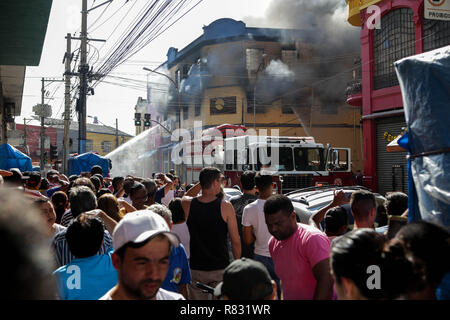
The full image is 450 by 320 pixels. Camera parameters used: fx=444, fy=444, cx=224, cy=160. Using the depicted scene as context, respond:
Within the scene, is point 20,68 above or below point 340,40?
below

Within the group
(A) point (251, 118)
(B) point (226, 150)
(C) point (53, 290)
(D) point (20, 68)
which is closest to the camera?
(C) point (53, 290)

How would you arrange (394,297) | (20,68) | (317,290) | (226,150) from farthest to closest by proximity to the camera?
(226,150) → (20,68) → (317,290) → (394,297)

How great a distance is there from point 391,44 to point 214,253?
1865cm

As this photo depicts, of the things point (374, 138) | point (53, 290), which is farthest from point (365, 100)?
point (53, 290)

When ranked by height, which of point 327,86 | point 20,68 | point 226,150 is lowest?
point 226,150

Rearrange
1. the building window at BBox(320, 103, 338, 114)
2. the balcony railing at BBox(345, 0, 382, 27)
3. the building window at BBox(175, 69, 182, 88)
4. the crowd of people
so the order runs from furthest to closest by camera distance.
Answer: the building window at BBox(175, 69, 182, 88), the building window at BBox(320, 103, 338, 114), the balcony railing at BBox(345, 0, 382, 27), the crowd of people

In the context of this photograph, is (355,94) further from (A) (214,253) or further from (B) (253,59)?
(A) (214,253)

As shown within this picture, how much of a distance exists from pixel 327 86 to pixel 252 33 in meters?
8.46

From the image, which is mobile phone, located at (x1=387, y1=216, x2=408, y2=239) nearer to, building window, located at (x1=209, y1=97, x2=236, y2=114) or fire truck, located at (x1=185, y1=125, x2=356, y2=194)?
fire truck, located at (x1=185, y1=125, x2=356, y2=194)

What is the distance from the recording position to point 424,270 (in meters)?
1.93

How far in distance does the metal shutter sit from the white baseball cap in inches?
726

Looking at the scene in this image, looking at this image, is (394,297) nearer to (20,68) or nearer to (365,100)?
(20,68)

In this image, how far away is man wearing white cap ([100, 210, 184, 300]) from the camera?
223cm

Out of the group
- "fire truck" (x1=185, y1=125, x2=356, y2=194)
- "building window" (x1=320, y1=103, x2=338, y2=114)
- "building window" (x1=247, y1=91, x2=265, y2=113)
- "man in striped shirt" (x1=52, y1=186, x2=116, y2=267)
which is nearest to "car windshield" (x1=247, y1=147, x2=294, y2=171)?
"fire truck" (x1=185, y1=125, x2=356, y2=194)
